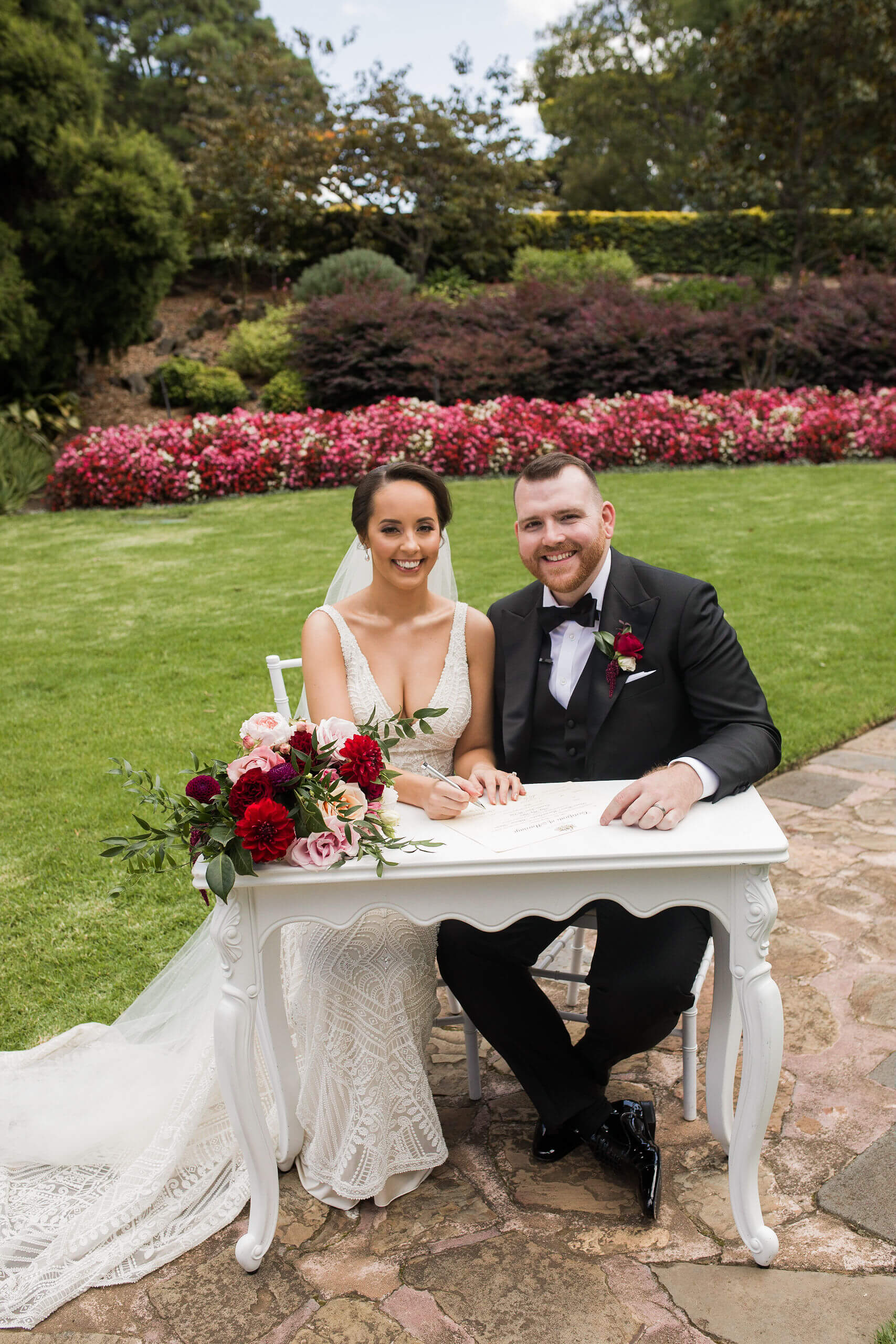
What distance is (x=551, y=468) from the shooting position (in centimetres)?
272

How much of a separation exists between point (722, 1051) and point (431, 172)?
2275 centimetres

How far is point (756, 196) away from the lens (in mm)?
24000

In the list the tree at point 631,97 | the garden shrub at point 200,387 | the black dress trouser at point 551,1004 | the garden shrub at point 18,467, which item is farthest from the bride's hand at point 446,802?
the tree at point 631,97

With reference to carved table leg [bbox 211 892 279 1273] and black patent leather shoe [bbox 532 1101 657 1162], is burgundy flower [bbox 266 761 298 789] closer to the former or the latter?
carved table leg [bbox 211 892 279 1273]

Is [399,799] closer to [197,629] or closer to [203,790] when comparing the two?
[203,790]

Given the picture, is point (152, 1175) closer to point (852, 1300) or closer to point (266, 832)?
point (266, 832)

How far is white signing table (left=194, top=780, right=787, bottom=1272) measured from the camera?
2.04 meters

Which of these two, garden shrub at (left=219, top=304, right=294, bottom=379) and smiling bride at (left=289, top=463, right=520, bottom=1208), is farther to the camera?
garden shrub at (left=219, top=304, right=294, bottom=379)

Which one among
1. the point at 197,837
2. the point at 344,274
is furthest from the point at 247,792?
the point at 344,274

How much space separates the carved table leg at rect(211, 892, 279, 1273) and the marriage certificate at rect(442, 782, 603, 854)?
1.75 ft

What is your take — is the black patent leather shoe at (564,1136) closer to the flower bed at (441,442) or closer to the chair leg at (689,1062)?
the chair leg at (689,1062)

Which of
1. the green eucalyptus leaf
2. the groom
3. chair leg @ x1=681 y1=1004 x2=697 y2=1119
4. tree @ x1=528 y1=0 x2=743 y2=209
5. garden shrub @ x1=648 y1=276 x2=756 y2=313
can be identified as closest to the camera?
the green eucalyptus leaf

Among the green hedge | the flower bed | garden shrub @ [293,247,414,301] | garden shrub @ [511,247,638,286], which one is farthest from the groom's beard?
the green hedge

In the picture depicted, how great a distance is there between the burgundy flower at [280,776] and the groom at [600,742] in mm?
726
